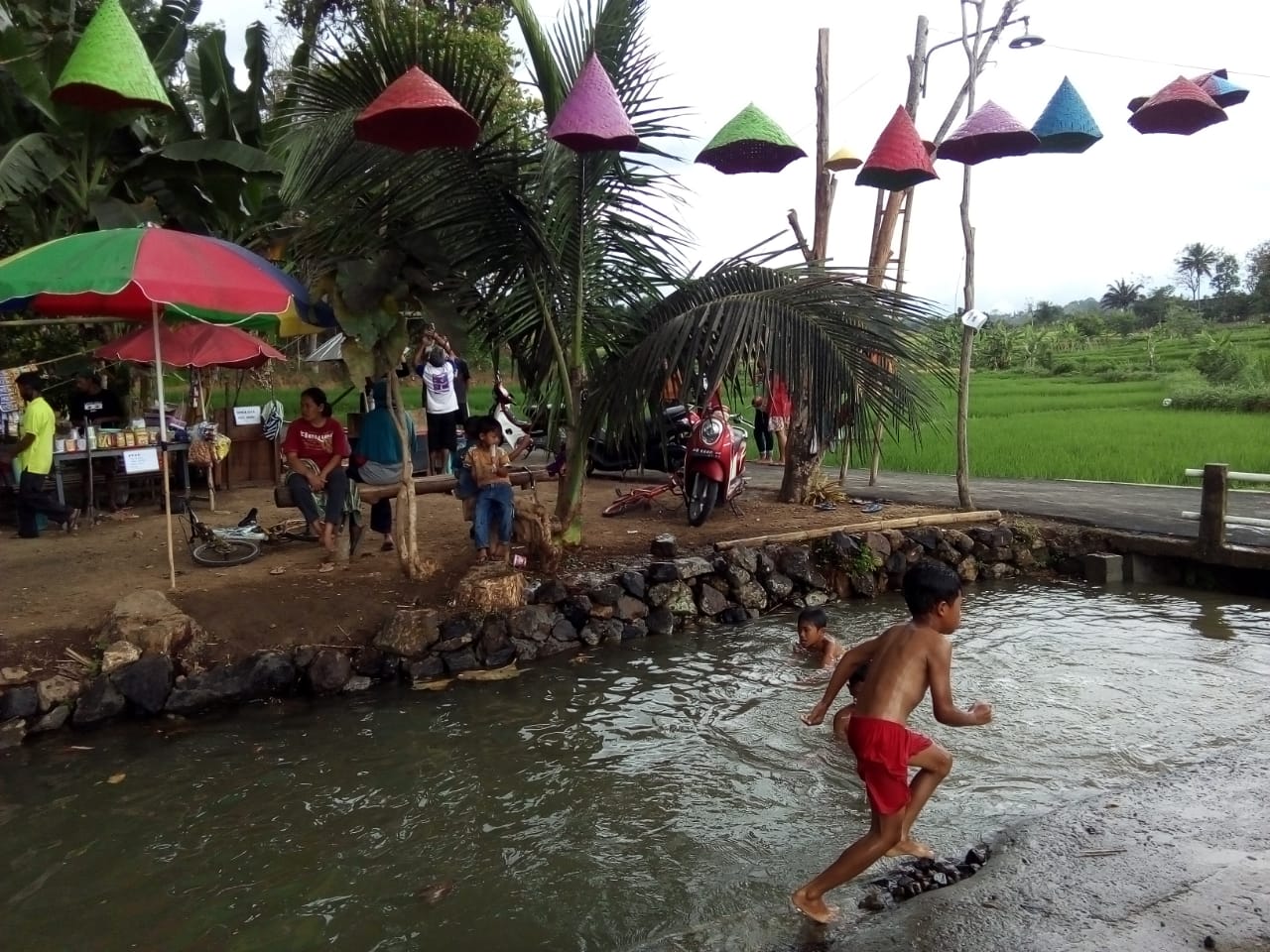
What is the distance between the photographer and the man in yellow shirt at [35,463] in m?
8.86

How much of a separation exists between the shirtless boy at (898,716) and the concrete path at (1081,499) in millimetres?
6772

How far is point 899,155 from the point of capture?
8.77 meters

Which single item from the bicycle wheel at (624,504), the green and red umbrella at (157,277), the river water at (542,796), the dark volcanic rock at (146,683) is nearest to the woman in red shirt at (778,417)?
the bicycle wheel at (624,504)

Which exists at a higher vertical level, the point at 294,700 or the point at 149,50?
the point at 149,50

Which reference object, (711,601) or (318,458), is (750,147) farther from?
(318,458)

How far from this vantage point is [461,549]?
8.49 meters

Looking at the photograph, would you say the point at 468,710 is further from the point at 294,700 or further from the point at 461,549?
the point at 461,549

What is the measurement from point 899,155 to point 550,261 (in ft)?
11.3

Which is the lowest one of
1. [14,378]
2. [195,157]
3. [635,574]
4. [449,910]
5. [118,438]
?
[449,910]

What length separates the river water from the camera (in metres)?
3.82

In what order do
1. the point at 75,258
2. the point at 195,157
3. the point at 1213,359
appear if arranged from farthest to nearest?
the point at 1213,359, the point at 195,157, the point at 75,258

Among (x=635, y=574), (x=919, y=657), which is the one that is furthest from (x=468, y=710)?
(x=919, y=657)

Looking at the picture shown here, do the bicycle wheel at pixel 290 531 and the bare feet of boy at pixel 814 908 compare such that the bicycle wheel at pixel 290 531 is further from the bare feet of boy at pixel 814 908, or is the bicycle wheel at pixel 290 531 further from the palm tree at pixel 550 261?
the bare feet of boy at pixel 814 908

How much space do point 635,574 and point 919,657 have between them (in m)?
4.46
